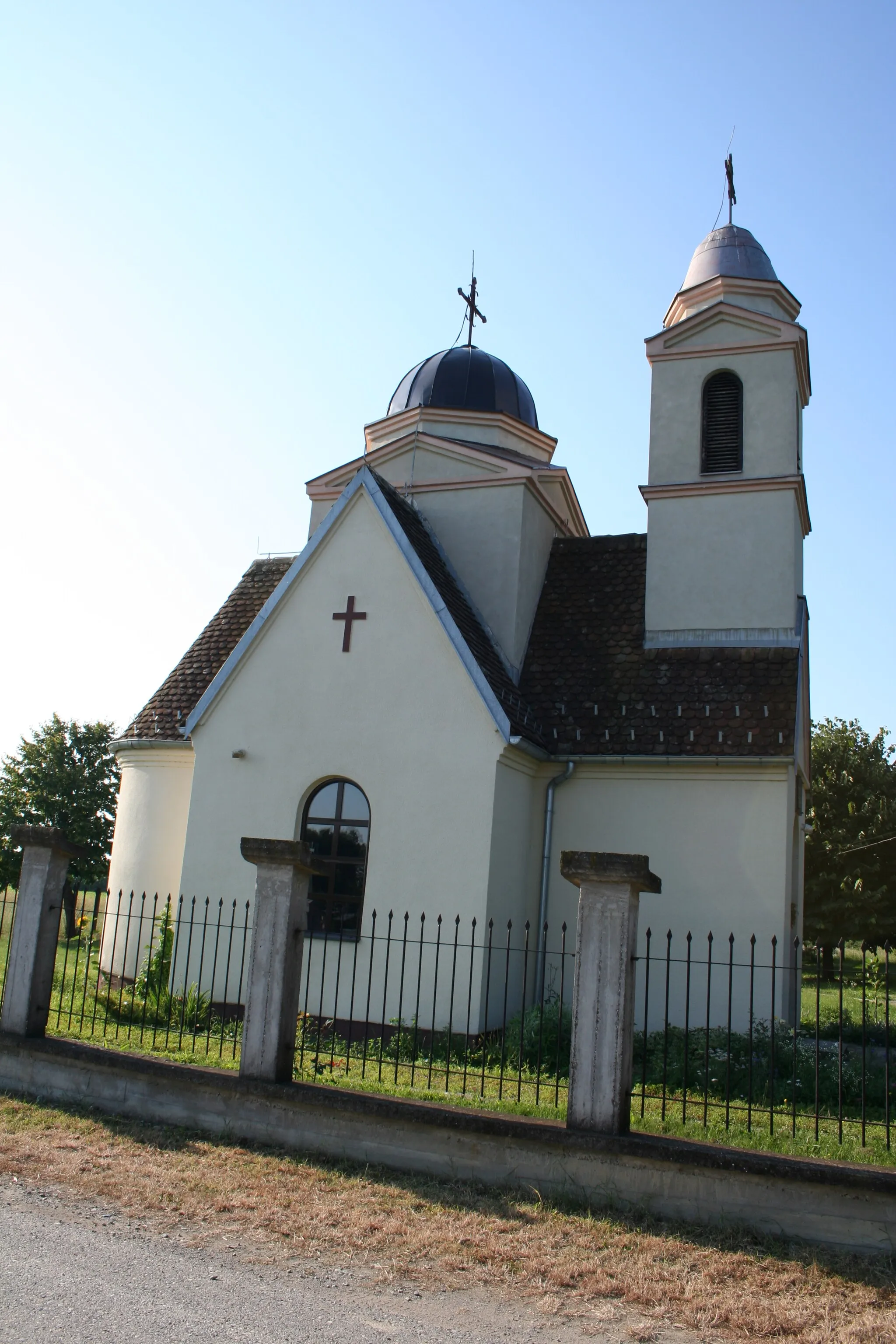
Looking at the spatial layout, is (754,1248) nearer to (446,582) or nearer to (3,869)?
(446,582)

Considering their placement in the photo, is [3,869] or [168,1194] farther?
[3,869]

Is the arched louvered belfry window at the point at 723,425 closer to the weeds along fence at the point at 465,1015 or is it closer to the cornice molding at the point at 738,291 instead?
the cornice molding at the point at 738,291

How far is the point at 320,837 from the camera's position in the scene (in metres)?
13.7

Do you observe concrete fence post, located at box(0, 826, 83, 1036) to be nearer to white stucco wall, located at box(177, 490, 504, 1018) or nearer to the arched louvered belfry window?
white stucco wall, located at box(177, 490, 504, 1018)

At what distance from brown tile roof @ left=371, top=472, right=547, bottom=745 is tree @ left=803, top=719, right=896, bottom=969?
19498 mm

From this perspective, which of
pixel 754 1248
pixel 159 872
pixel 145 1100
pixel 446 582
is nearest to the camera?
pixel 754 1248

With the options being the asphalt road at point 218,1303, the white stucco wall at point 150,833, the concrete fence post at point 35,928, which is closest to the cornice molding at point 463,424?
the white stucco wall at point 150,833

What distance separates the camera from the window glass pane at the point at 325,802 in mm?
13664

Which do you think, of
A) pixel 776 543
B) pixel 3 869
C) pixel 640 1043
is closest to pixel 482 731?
pixel 640 1043

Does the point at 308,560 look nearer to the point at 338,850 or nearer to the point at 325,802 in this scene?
the point at 325,802

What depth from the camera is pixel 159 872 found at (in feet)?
52.9

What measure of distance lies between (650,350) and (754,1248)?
13832 millimetres

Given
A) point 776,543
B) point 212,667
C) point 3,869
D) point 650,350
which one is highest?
point 650,350

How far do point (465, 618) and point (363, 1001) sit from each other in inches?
212
